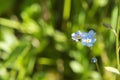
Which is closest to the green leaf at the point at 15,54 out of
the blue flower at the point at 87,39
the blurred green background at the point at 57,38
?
the blurred green background at the point at 57,38

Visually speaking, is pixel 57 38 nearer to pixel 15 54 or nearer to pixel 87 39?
pixel 15 54

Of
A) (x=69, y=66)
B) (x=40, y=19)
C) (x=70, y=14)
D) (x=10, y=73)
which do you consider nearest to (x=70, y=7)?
(x=70, y=14)

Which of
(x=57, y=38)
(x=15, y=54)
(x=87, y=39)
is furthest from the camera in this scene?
(x=57, y=38)

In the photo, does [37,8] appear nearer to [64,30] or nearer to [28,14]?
[28,14]

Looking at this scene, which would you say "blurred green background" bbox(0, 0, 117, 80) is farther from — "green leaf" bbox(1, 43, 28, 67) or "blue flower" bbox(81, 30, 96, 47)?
"blue flower" bbox(81, 30, 96, 47)

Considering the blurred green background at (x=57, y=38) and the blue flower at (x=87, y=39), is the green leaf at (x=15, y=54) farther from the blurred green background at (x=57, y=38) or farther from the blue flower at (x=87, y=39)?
the blue flower at (x=87, y=39)

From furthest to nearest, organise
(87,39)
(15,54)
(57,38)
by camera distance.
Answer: (57,38), (15,54), (87,39)

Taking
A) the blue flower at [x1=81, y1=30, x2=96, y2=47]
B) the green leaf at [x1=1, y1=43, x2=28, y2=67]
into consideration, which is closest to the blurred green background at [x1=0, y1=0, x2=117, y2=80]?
the green leaf at [x1=1, y1=43, x2=28, y2=67]

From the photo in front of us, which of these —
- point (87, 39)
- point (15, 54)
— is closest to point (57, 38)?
point (15, 54)
